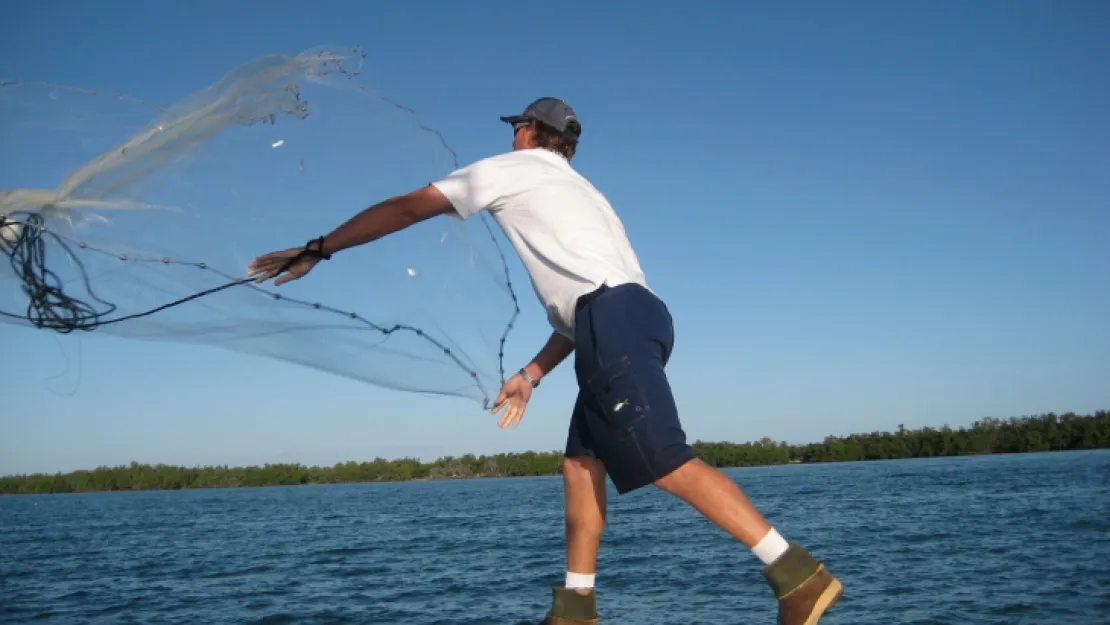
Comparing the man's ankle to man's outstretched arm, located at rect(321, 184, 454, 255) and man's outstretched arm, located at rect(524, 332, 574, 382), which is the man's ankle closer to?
man's outstretched arm, located at rect(524, 332, 574, 382)

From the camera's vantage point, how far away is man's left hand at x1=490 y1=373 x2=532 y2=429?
3820 millimetres

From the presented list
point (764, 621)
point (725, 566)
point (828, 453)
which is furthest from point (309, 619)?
point (828, 453)

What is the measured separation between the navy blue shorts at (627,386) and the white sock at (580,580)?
0.54 meters

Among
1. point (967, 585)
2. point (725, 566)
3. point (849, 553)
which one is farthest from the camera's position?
point (849, 553)

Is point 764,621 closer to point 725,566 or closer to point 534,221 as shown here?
point 725,566

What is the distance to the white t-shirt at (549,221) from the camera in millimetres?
3225

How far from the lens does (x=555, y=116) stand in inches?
140

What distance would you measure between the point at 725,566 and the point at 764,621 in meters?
6.76

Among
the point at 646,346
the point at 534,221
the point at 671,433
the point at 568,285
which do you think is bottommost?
the point at 671,433

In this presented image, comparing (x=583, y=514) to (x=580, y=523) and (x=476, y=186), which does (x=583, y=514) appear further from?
(x=476, y=186)

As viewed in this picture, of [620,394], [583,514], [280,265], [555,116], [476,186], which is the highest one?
[555,116]

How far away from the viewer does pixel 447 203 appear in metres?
3.17

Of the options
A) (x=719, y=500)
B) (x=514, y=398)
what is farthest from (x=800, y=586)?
(x=514, y=398)

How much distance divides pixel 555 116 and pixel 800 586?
207cm
